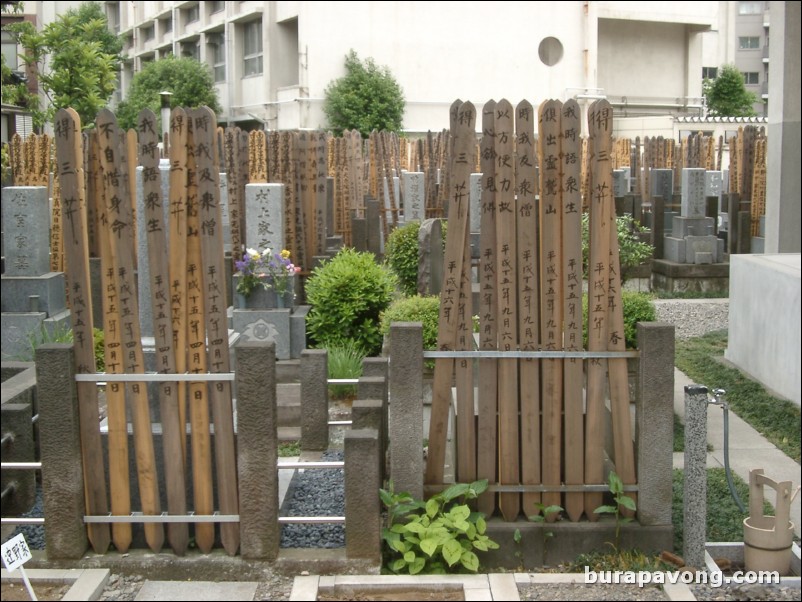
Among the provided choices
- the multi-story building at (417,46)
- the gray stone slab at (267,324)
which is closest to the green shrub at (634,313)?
the gray stone slab at (267,324)

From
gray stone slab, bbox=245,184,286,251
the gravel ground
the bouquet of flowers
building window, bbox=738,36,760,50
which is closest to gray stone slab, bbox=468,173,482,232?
the gravel ground

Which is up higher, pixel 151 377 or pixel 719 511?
pixel 151 377

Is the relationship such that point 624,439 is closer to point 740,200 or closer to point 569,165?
point 569,165

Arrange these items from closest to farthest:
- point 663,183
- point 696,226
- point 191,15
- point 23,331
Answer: point 23,331, point 696,226, point 663,183, point 191,15

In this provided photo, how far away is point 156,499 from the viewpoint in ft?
15.5

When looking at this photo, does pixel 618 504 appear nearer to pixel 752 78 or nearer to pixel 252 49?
pixel 252 49

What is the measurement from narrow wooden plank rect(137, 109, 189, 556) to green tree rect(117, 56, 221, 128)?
2856cm

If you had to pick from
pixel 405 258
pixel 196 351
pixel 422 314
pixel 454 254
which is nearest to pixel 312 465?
pixel 196 351

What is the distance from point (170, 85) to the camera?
112 feet

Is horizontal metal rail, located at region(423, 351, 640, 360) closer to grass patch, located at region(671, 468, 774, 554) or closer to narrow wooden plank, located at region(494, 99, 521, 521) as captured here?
narrow wooden plank, located at region(494, 99, 521, 521)

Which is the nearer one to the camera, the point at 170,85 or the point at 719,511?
the point at 719,511

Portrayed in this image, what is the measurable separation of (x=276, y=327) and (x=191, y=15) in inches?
1288

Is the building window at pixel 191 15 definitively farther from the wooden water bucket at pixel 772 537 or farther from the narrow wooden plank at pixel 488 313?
the wooden water bucket at pixel 772 537

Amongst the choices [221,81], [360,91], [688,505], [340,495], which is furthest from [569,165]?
[221,81]
